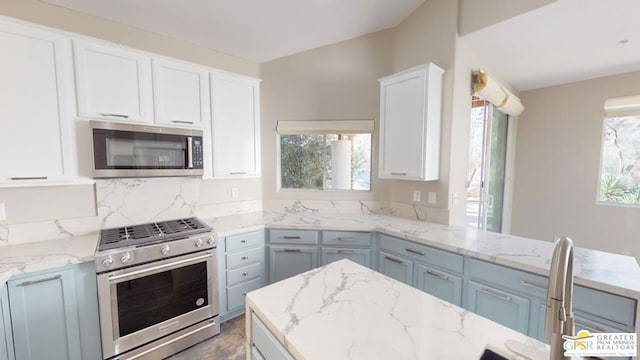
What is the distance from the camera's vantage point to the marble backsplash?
1999 millimetres

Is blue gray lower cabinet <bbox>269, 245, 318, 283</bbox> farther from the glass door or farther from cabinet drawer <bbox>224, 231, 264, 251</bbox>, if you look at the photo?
the glass door

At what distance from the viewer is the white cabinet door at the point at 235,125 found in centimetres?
257

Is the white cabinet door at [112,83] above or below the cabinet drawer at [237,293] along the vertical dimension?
above

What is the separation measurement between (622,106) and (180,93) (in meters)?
4.75

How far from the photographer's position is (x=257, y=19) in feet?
7.70

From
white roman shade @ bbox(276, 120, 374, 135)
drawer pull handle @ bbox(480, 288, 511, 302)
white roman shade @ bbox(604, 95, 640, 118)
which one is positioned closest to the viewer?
drawer pull handle @ bbox(480, 288, 511, 302)

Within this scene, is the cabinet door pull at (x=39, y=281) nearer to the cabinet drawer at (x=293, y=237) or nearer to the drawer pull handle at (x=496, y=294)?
the cabinet drawer at (x=293, y=237)

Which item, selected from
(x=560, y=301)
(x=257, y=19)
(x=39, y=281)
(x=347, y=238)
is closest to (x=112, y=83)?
(x=257, y=19)

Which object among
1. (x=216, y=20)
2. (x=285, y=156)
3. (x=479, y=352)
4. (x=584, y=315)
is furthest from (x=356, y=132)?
(x=479, y=352)

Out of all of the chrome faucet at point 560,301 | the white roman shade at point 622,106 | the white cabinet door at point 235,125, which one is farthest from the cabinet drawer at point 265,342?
the white roman shade at point 622,106

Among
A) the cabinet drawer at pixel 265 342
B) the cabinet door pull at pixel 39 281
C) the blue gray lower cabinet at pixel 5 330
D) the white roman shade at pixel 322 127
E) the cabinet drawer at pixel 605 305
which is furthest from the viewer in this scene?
the white roman shade at pixel 322 127

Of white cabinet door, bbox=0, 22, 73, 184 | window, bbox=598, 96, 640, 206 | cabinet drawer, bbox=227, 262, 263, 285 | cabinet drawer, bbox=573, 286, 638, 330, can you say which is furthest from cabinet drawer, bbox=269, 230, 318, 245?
window, bbox=598, 96, 640, 206

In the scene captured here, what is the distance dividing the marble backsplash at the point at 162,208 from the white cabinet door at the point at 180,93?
619mm

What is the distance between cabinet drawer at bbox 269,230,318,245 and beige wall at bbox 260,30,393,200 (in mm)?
681
